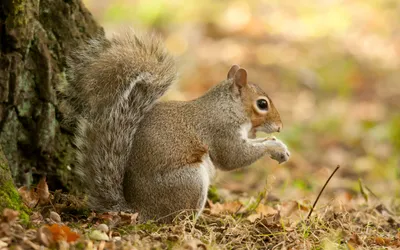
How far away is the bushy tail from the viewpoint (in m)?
3.49

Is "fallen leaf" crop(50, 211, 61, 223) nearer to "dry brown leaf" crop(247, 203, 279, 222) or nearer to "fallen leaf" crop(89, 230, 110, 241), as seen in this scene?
"fallen leaf" crop(89, 230, 110, 241)

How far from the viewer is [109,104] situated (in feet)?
11.5

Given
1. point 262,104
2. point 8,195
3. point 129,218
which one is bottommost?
point 129,218

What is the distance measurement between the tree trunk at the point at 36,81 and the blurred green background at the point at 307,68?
152cm

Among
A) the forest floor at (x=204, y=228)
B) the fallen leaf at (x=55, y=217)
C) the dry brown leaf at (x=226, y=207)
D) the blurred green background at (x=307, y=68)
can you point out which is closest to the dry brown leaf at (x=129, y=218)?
the forest floor at (x=204, y=228)

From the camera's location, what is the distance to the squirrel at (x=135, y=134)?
3.50 metres

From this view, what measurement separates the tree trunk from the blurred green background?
4.98ft

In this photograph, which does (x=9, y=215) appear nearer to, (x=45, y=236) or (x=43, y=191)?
(x=45, y=236)

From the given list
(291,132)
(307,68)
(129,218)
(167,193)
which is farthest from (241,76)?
(307,68)

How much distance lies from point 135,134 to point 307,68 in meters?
6.23

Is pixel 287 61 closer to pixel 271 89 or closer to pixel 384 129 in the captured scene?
pixel 271 89

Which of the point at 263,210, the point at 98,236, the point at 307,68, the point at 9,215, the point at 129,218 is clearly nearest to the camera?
the point at 9,215

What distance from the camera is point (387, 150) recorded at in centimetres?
712

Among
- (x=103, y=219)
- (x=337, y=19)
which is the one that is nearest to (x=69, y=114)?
(x=103, y=219)
